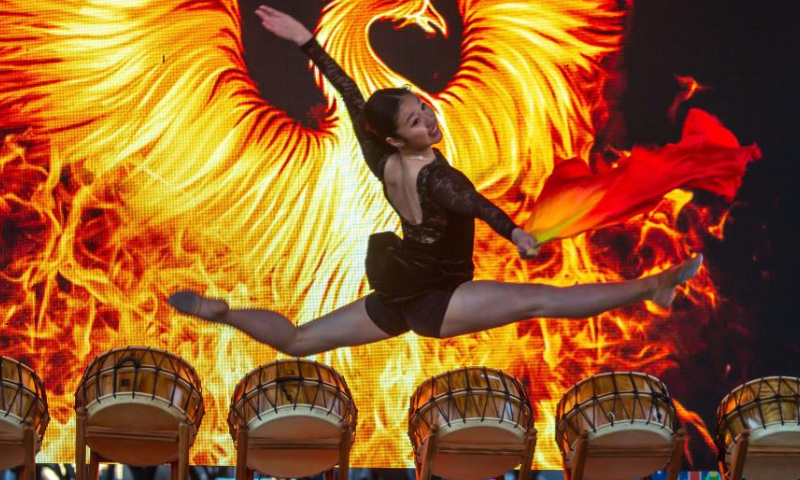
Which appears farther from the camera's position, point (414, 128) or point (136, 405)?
point (414, 128)

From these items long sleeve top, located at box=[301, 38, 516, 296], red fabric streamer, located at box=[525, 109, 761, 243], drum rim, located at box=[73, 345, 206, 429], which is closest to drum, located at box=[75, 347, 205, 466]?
drum rim, located at box=[73, 345, 206, 429]

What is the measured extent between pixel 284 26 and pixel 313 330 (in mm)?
1506

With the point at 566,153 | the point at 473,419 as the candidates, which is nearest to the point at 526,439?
the point at 473,419

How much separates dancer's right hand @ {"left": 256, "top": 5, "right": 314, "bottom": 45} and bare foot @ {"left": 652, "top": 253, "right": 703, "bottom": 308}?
81.2 inches

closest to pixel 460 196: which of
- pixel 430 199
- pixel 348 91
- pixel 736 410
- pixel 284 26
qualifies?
pixel 430 199

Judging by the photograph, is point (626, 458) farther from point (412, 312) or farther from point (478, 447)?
point (412, 312)

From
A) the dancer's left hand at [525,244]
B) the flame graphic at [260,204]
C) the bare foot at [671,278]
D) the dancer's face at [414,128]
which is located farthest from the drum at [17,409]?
the bare foot at [671,278]

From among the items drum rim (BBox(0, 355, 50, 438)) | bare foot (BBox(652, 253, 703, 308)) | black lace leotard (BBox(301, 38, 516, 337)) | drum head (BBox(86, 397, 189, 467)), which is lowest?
drum head (BBox(86, 397, 189, 467))

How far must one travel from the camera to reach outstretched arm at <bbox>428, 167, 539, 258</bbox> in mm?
Result: 5266

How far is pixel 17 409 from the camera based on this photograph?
18.6ft

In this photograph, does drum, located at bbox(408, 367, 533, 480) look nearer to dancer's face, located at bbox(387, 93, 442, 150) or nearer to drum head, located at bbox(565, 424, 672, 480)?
drum head, located at bbox(565, 424, 672, 480)

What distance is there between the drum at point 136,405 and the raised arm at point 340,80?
140 centimetres

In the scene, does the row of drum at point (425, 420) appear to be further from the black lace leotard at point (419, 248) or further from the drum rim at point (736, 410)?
the black lace leotard at point (419, 248)

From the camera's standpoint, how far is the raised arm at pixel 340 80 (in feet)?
20.4
